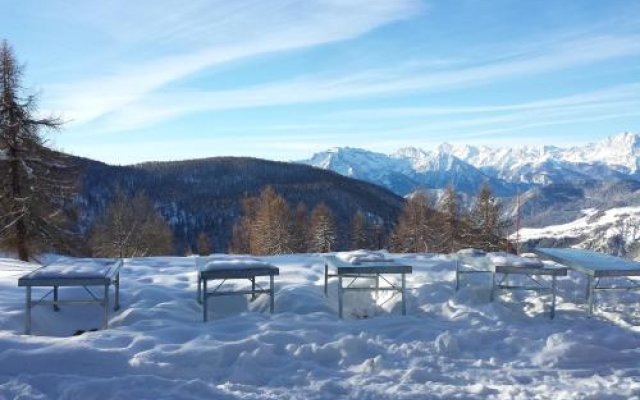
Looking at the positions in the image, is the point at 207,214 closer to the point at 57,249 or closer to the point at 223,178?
the point at 223,178

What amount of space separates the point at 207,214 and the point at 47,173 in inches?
4848

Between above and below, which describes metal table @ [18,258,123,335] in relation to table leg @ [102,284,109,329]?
above

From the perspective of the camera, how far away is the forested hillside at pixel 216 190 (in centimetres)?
13962

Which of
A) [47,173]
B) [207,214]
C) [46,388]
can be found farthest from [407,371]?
[207,214]

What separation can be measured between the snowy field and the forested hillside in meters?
115

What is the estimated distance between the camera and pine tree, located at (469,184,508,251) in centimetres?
4197

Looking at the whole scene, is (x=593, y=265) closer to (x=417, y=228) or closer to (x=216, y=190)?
(x=417, y=228)

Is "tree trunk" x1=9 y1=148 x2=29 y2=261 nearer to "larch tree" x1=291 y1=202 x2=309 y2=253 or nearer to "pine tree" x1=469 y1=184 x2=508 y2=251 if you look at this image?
"pine tree" x1=469 y1=184 x2=508 y2=251

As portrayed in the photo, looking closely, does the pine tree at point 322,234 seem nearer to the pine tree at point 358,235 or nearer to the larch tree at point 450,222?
the pine tree at point 358,235

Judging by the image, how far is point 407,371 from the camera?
7.45 metres

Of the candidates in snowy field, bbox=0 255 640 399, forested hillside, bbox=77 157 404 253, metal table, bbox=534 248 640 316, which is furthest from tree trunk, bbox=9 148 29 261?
forested hillside, bbox=77 157 404 253

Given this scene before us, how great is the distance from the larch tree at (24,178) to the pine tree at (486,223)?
96.7 ft

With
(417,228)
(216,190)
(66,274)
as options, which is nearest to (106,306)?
(66,274)

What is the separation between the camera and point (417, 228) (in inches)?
1847
